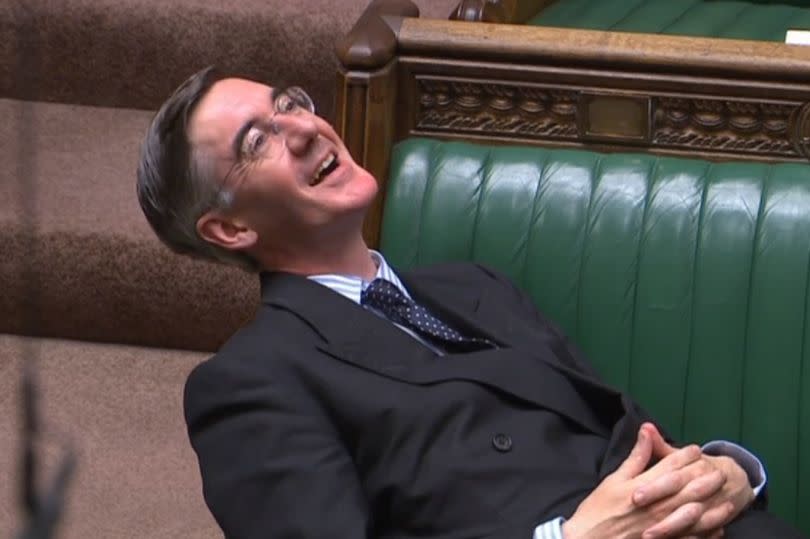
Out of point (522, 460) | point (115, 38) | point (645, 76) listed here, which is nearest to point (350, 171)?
point (522, 460)

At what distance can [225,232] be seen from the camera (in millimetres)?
1394

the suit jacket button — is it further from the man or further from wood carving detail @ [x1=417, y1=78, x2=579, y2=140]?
wood carving detail @ [x1=417, y1=78, x2=579, y2=140]

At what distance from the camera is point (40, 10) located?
274cm

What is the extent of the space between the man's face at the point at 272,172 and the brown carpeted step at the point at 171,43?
120 cm

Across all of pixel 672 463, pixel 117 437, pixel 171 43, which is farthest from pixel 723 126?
pixel 171 43

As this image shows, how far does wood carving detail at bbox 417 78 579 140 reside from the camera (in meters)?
1.74

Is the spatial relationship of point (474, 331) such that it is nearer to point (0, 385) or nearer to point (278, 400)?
point (278, 400)

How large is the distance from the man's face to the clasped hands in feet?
1.15

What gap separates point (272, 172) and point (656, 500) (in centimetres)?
47

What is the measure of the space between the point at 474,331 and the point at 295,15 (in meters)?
1.28

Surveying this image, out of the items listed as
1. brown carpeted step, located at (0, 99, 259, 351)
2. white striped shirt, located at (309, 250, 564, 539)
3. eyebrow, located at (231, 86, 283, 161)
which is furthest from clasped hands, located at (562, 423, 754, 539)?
brown carpeted step, located at (0, 99, 259, 351)

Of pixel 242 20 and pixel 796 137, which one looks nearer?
pixel 796 137

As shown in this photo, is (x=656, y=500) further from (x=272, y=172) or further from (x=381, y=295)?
(x=272, y=172)

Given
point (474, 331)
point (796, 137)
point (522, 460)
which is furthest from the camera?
point (796, 137)
